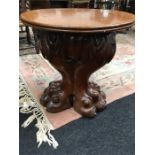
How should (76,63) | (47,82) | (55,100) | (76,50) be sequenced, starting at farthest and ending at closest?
(47,82), (55,100), (76,63), (76,50)

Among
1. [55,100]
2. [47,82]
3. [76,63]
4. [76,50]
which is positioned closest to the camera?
[76,50]

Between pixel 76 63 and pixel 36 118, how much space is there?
1.68 feet

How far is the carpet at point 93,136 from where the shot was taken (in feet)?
4.32

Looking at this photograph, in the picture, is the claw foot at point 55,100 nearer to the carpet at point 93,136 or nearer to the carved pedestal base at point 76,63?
the carved pedestal base at point 76,63

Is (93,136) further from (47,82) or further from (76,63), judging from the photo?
(47,82)

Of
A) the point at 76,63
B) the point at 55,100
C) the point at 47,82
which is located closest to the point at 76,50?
the point at 76,63

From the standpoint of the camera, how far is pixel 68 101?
1.70 meters

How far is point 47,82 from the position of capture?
6.97ft

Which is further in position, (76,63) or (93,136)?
(76,63)

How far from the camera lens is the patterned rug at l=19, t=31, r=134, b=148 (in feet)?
5.07

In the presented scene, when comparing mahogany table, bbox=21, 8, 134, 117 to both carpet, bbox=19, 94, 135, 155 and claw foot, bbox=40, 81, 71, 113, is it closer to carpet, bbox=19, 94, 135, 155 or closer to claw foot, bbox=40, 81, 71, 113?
claw foot, bbox=40, 81, 71, 113
